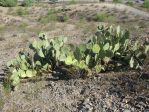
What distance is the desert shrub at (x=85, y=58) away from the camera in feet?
32.2

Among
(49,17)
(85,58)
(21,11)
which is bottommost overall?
(21,11)

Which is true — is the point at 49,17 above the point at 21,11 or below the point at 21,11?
above

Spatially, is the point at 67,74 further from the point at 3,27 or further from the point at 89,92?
the point at 3,27

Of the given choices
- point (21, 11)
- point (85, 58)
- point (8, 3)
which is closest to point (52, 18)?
point (21, 11)

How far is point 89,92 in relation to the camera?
29.0 feet

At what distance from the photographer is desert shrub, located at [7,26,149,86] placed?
32.2ft

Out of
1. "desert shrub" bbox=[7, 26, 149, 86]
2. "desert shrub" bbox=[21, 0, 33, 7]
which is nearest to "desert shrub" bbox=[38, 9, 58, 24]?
"desert shrub" bbox=[21, 0, 33, 7]

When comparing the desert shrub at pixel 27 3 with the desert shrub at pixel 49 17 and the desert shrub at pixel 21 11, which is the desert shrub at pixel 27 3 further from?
the desert shrub at pixel 49 17

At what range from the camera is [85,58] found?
1014 centimetres

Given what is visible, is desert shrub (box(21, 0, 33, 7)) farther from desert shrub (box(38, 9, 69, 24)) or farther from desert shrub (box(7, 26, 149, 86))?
desert shrub (box(7, 26, 149, 86))

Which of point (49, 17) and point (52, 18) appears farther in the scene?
point (49, 17)

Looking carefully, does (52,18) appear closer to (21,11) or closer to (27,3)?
(21,11)

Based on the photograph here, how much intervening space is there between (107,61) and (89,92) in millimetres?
1494

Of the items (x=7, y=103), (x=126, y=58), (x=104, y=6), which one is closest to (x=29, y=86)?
(x=7, y=103)
